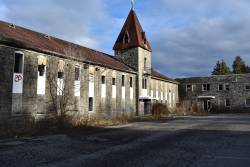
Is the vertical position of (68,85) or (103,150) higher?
(68,85)

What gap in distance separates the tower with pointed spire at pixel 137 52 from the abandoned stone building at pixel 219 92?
734 inches

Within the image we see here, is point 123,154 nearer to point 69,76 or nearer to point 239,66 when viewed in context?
point 69,76

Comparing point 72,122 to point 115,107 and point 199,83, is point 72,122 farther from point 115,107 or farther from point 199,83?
point 199,83

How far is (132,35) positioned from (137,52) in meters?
3.06

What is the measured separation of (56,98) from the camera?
80.0 feet

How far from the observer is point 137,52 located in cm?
4003

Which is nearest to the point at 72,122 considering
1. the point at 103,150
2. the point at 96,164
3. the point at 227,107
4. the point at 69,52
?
the point at 69,52

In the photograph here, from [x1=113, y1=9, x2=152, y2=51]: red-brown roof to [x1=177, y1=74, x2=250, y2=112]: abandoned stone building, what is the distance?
20673mm

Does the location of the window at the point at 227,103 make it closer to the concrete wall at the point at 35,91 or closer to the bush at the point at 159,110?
the bush at the point at 159,110

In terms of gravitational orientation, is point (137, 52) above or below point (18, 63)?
above

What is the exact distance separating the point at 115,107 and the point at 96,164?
25379 mm

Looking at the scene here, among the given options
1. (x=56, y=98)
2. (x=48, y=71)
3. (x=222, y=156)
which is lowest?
(x=222, y=156)

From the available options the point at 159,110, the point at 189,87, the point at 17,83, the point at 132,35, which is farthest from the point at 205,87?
the point at 17,83

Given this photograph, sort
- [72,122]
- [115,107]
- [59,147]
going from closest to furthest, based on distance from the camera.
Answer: [59,147] → [72,122] → [115,107]
